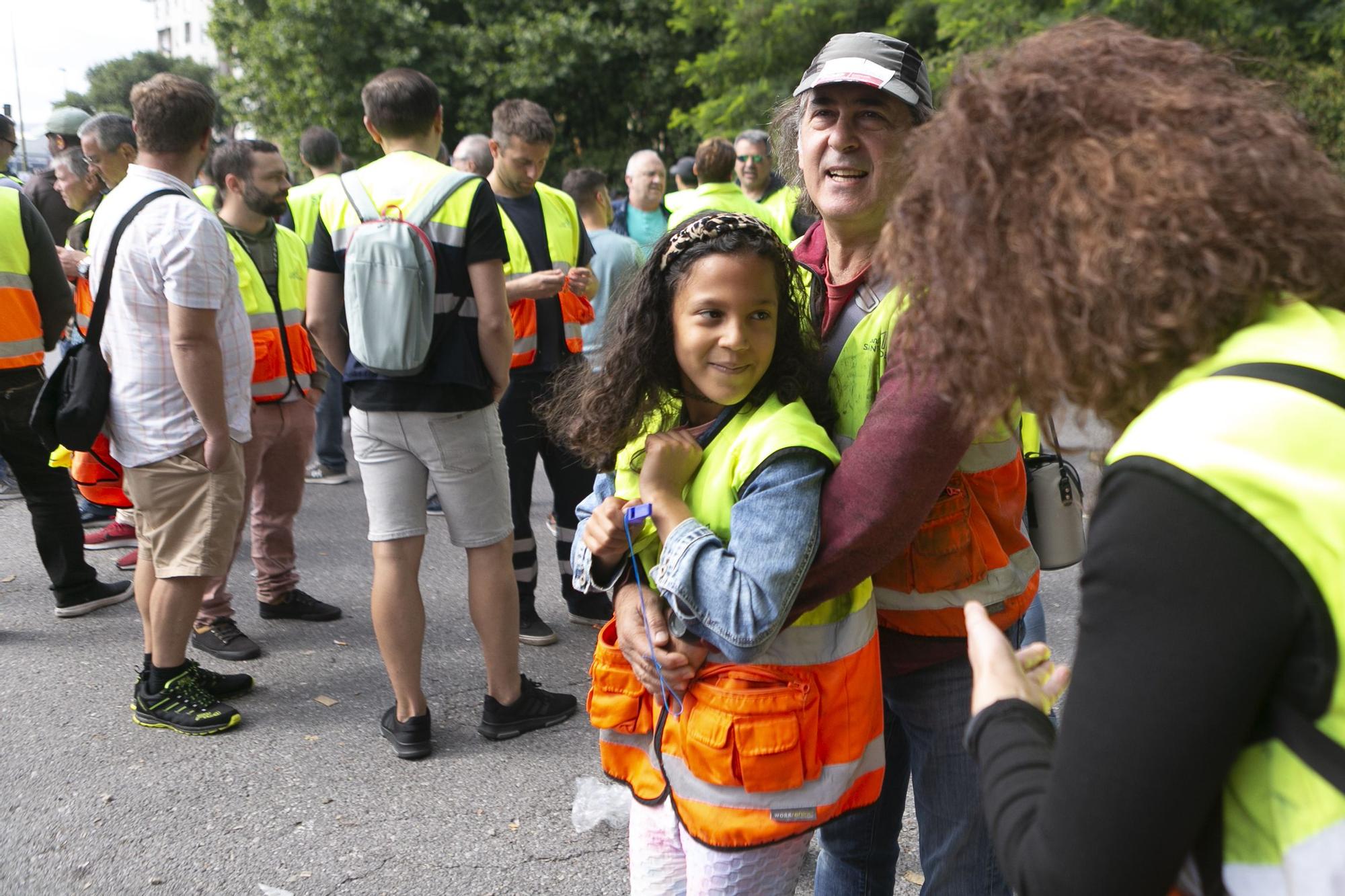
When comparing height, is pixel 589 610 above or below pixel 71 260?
below

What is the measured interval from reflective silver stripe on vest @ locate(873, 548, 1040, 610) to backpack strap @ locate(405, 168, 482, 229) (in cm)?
213

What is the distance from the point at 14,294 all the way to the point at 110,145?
861 millimetres

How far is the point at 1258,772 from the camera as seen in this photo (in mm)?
877

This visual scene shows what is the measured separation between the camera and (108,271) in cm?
359

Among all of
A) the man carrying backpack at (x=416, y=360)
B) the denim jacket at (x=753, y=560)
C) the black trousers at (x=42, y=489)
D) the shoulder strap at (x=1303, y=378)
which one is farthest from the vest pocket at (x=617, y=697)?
the black trousers at (x=42, y=489)

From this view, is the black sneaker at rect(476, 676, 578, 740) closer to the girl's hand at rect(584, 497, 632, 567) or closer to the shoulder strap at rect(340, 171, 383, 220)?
the shoulder strap at rect(340, 171, 383, 220)

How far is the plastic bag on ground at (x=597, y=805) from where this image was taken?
127 inches

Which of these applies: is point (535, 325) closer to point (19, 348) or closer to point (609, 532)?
point (19, 348)

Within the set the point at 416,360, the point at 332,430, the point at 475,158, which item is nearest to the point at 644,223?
the point at 475,158

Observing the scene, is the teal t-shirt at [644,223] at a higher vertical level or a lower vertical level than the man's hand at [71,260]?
higher

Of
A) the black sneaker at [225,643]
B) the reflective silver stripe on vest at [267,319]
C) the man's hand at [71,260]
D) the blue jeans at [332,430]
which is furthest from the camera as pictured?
the blue jeans at [332,430]

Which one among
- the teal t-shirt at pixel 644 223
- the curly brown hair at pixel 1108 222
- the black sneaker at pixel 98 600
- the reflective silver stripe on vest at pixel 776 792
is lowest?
the black sneaker at pixel 98 600

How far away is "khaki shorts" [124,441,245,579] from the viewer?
3.72 meters

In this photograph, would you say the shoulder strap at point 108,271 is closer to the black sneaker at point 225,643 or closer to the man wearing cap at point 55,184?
the black sneaker at point 225,643
